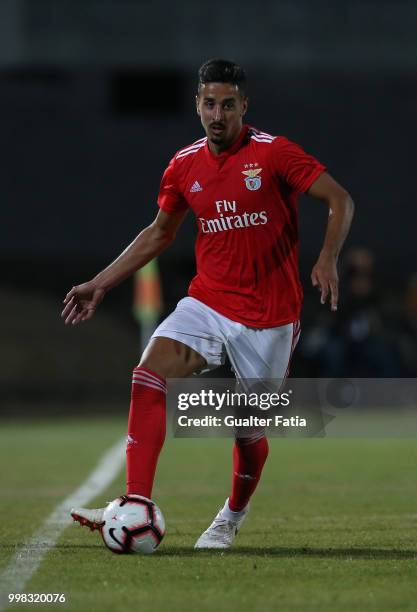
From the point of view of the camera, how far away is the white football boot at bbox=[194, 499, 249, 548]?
6.53 metres

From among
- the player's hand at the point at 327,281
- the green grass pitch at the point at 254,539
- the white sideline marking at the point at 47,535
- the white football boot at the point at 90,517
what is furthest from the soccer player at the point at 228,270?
the green grass pitch at the point at 254,539

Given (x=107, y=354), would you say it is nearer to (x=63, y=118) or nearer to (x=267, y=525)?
(x=63, y=118)

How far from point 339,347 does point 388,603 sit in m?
18.5

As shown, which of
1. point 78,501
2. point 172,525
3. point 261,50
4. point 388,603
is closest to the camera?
point 388,603

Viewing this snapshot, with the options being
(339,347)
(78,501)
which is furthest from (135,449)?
(339,347)

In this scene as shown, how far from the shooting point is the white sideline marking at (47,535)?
5.25 metres

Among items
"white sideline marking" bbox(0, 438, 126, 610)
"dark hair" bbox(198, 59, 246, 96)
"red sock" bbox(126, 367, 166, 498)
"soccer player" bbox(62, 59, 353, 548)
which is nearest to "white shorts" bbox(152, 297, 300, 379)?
"soccer player" bbox(62, 59, 353, 548)

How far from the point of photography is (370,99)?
30.3m

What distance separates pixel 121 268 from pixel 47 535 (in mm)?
1548

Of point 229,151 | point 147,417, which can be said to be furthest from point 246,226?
point 147,417

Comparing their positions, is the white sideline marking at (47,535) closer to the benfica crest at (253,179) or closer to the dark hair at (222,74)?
the benfica crest at (253,179)

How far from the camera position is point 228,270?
6.62 metres

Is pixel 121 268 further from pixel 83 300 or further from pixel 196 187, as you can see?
pixel 196 187

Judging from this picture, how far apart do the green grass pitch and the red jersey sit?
1291 mm
